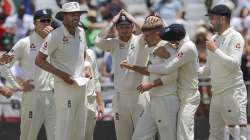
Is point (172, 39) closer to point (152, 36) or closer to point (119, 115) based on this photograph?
point (152, 36)

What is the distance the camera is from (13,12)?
798 inches

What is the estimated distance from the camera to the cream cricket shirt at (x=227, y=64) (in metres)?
11.1

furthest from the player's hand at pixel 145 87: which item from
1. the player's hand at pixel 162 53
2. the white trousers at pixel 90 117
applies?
the white trousers at pixel 90 117

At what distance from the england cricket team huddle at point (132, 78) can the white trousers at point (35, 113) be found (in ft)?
0.05

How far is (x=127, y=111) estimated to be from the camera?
11.6 meters

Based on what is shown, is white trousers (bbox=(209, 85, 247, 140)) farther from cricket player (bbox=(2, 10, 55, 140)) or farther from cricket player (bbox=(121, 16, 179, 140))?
cricket player (bbox=(2, 10, 55, 140))

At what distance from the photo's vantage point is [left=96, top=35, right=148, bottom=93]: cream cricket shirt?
11.5 m

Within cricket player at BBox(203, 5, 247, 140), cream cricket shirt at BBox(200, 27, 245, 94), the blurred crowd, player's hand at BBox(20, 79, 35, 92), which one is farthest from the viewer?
the blurred crowd

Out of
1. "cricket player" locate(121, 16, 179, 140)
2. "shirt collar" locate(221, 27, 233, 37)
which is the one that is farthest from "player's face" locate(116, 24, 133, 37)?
"shirt collar" locate(221, 27, 233, 37)

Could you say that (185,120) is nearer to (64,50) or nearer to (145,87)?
(145,87)

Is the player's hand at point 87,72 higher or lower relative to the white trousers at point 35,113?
higher

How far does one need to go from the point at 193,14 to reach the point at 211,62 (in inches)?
355

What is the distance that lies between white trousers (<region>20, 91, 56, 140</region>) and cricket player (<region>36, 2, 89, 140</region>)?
1159 millimetres

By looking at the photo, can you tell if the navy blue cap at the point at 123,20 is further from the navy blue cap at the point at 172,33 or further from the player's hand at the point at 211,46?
the player's hand at the point at 211,46
